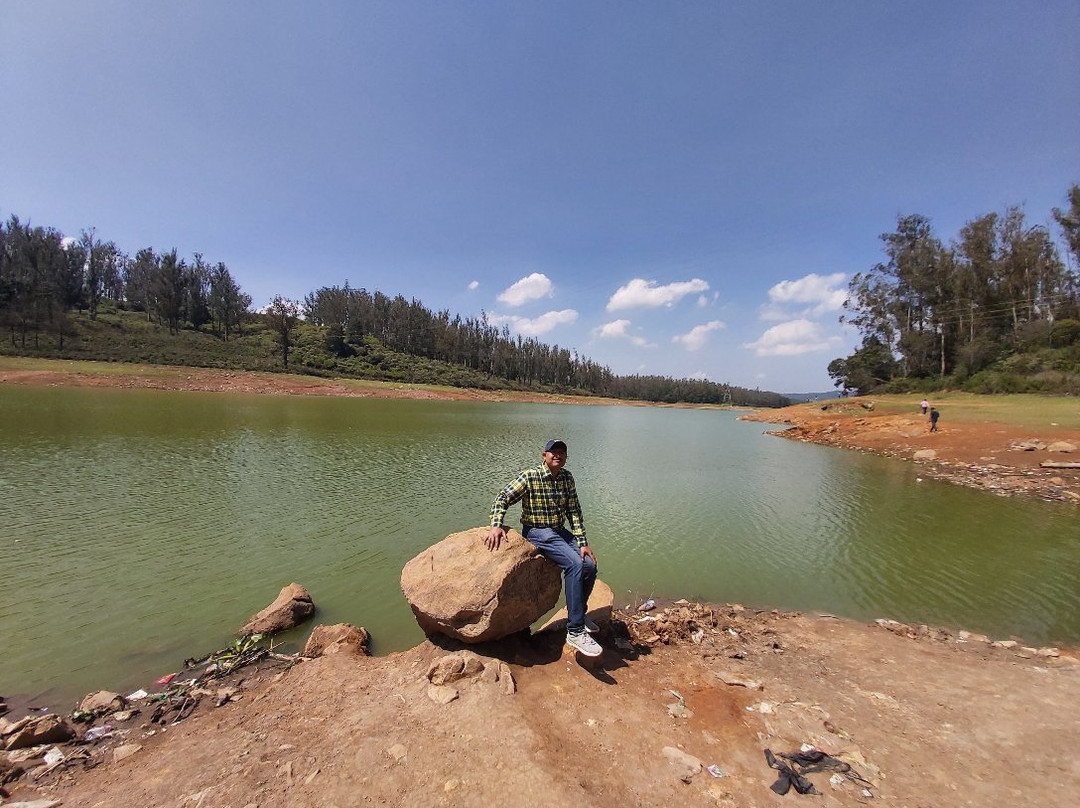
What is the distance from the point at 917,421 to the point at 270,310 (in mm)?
114458

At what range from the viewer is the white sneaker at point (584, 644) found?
19.3ft

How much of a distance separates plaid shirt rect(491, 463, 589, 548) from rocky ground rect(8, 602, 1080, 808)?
1862 millimetres

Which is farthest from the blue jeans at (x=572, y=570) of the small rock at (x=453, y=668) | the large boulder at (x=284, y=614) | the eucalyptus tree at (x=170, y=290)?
the eucalyptus tree at (x=170, y=290)

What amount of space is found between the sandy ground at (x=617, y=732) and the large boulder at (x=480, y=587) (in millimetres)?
491

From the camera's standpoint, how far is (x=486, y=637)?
20.6 ft

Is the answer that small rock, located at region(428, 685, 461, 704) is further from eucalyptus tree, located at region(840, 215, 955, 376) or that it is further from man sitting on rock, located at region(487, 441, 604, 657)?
eucalyptus tree, located at region(840, 215, 955, 376)

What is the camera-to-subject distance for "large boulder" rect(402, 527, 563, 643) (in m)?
6.12

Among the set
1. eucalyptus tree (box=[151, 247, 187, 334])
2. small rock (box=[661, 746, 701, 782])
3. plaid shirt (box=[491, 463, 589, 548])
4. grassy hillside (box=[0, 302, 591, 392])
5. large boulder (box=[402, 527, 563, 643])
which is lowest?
small rock (box=[661, 746, 701, 782])

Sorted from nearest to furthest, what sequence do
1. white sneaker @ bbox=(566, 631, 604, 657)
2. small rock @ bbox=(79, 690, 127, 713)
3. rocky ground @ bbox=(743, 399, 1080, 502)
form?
small rock @ bbox=(79, 690, 127, 713) < white sneaker @ bbox=(566, 631, 604, 657) < rocky ground @ bbox=(743, 399, 1080, 502)

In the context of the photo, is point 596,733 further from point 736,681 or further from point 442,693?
point 736,681

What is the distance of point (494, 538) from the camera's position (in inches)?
251

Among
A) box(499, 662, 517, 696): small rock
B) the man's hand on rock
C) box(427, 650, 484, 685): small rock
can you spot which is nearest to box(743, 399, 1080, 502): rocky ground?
the man's hand on rock

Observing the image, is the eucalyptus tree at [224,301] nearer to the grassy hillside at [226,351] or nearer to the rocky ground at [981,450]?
the grassy hillside at [226,351]

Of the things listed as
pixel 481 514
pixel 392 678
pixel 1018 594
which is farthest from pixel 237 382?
pixel 1018 594
